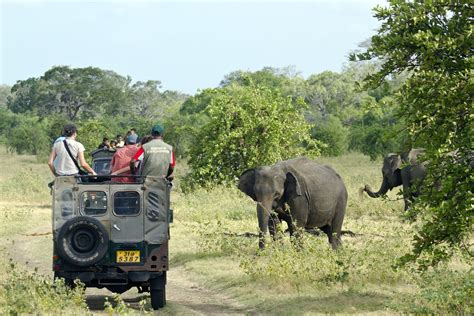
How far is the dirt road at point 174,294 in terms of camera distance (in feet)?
42.3

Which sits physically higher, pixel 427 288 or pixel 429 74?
pixel 429 74

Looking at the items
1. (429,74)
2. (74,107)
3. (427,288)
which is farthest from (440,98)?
(74,107)

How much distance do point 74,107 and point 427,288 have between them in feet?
226

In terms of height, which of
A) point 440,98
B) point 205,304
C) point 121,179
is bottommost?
point 205,304

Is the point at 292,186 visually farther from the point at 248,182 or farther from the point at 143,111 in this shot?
the point at 143,111

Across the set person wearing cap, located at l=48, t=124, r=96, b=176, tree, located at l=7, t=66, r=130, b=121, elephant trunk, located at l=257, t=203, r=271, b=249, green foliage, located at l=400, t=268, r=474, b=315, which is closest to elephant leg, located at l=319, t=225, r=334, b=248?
elephant trunk, located at l=257, t=203, r=271, b=249

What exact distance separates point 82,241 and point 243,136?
54.8 ft

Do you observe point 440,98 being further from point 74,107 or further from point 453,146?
point 74,107

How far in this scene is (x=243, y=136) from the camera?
93.5 feet

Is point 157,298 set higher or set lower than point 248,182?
lower

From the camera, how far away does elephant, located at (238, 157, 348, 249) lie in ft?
55.2

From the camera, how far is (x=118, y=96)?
82562mm

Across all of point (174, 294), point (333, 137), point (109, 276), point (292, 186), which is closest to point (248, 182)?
point (292, 186)

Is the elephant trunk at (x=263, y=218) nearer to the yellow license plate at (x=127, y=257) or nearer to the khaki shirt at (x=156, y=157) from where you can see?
the khaki shirt at (x=156, y=157)
